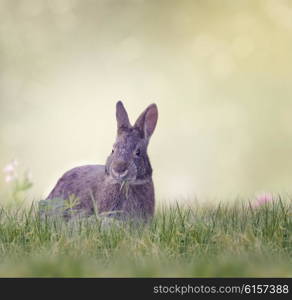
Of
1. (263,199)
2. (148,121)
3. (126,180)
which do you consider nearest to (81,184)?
(126,180)

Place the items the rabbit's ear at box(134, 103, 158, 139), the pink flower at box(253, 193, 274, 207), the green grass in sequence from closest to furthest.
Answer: the green grass, the rabbit's ear at box(134, 103, 158, 139), the pink flower at box(253, 193, 274, 207)

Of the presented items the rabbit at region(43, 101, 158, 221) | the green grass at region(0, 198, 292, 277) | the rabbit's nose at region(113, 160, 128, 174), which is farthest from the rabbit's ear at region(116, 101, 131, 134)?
the green grass at region(0, 198, 292, 277)

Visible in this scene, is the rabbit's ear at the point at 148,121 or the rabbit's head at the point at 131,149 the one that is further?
the rabbit's ear at the point at 148,121

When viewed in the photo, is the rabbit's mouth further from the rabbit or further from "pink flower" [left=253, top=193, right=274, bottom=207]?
"pink flower" [left=253, top=193, right=274, bottom=207]

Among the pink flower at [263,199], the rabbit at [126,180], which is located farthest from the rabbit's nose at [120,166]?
the pink flower at [263,199]

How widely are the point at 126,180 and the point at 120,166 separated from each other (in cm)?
16

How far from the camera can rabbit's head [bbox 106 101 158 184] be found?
5.69 metres

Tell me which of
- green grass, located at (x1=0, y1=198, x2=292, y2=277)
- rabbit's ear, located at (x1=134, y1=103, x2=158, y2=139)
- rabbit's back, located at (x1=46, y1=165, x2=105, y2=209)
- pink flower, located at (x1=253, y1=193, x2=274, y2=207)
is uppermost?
rabbit's ear, located at (x1=134, y1=103, x2=158, y2=139)

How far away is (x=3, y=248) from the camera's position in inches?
190

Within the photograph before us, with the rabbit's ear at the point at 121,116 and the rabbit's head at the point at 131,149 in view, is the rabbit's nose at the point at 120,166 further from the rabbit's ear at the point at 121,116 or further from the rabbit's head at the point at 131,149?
the rabbit's ear at the point at 121,116

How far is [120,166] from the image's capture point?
565 cm

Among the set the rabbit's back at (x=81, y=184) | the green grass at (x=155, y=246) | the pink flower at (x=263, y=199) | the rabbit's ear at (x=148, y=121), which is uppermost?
the rabbit's ear at (x=148, y=121)

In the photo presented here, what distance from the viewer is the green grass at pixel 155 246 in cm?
375
